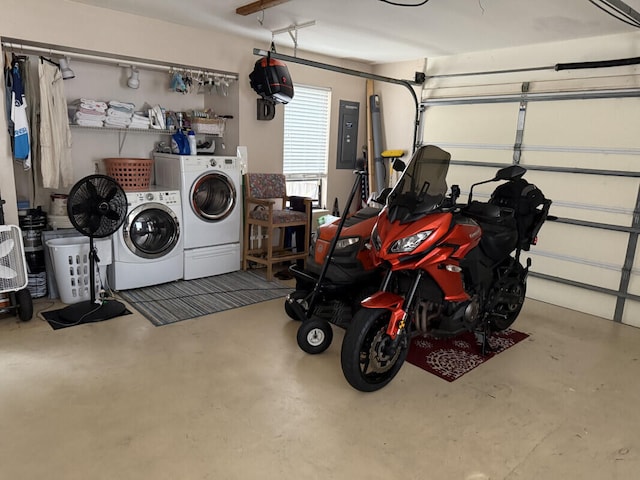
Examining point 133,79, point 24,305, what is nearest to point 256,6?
point 133,79

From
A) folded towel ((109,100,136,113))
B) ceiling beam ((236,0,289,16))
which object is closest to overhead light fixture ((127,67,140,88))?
folded towel ((109,100,136,113))

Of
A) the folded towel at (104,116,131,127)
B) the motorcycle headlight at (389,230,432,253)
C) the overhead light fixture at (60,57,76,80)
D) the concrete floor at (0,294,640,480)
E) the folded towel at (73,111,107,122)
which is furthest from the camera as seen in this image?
the folded towel at (104,116,131,127)

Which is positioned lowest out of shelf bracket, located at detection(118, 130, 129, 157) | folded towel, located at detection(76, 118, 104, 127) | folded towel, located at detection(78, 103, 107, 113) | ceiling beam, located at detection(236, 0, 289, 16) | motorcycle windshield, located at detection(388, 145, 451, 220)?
motorcycle windshield, located at detection(388, 145, 451, 220)

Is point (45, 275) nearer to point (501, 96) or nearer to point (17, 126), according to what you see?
point (17, 126)

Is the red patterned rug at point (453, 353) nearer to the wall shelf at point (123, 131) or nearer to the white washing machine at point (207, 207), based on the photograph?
the white washing machine at point (207, 207)

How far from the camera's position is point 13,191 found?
3.57 meters

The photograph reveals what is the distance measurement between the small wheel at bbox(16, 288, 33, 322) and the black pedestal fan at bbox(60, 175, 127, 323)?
0.22 metres

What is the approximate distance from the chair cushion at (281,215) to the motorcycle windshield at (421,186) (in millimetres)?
1982

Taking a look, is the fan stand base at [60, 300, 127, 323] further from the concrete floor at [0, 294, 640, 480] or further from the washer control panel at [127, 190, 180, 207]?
the washer control panel at [127, 190, 180, 207]

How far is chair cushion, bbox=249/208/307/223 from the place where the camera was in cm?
467

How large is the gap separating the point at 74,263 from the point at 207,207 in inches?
57.5

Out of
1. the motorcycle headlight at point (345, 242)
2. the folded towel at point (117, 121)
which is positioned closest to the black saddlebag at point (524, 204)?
the motorcycle headlight at point (345, 242)

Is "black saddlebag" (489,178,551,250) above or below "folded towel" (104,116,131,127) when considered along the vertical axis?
below

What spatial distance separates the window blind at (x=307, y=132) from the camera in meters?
5.48
